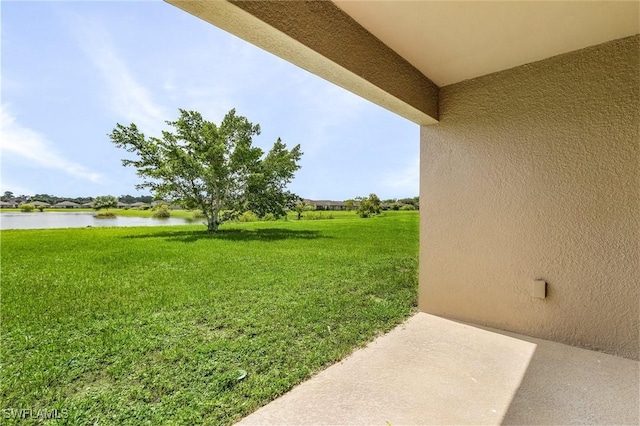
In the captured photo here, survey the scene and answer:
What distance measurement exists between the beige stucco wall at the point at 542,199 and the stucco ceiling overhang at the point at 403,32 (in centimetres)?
29

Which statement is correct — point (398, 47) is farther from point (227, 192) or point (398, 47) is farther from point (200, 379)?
point (227, 192)

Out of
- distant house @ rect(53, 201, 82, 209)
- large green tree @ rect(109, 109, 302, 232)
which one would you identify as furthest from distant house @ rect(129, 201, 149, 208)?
large green tree @ rect(109, 109, 302, 232)

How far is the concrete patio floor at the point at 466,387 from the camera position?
1524 millimetres

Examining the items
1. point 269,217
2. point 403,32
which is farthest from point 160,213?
point 403,32

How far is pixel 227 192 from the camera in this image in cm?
1220

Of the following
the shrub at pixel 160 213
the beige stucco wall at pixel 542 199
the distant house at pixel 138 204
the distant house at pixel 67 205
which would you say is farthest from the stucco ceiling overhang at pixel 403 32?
the shrub at pixel 160 213

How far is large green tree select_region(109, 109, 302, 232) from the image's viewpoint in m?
11.3

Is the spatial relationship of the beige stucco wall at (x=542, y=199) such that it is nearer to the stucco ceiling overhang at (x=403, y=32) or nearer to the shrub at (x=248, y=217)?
the stucco ceiling overhang at (x=403, y=32)

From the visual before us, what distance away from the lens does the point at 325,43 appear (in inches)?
67.5

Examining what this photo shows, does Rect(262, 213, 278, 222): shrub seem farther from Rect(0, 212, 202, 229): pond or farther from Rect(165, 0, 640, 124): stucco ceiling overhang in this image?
Rect(165, 0, 640, 124): stucco ceiling overhang

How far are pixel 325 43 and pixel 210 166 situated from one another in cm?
1087

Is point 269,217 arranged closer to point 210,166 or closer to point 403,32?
point 210,166

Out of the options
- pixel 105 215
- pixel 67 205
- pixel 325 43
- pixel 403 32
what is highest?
pixel 403 32

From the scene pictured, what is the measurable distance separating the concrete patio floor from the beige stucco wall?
0.37 metres
